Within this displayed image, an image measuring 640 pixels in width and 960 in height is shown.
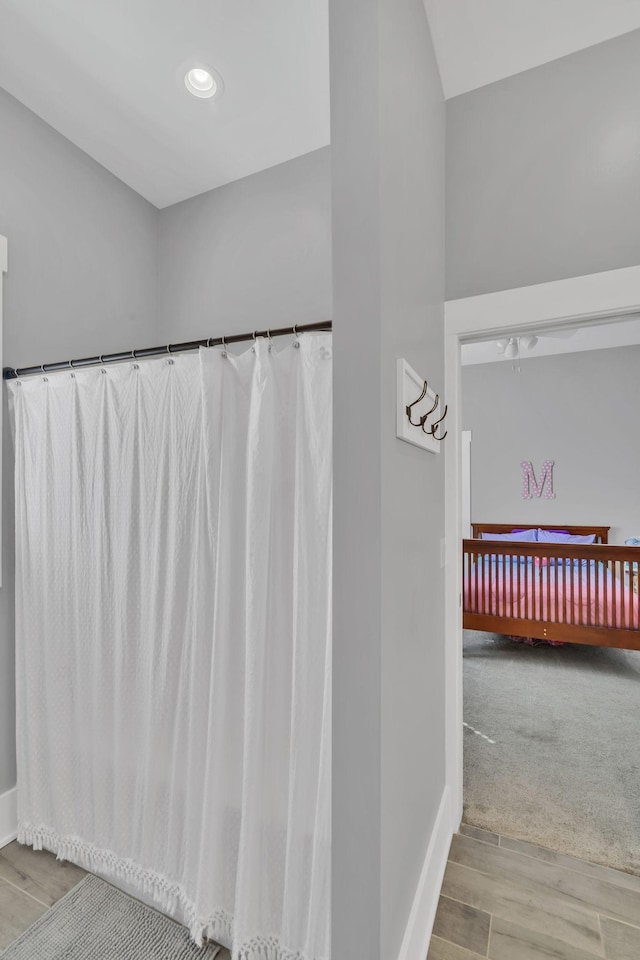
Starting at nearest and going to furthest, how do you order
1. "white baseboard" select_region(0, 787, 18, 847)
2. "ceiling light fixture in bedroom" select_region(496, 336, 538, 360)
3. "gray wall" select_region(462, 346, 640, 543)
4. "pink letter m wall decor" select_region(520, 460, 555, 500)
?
"white baseboard" select_region(0, 787, 18, 847) → "ceiling light fixture in bedroom" select_region(496, 336, 538, 360) → "gray wall" select_region(462, 346, 640, 543) → "pink letter m wall decor" select_region(520, 460, 555, 500)

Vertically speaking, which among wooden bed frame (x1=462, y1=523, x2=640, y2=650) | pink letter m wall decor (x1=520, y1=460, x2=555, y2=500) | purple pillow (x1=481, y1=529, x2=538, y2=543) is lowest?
wooden bed frame (x1=462, y1=523, x2=640, y2=650)

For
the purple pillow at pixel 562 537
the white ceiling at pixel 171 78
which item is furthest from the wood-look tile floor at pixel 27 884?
the purple pillow at pixel 562 537

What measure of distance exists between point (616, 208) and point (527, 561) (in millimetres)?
2644

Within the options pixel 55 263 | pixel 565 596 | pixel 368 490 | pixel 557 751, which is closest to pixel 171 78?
pixel 55 263

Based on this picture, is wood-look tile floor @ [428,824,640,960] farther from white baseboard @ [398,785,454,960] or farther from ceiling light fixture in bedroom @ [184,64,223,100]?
ceiling light fixture in bedroom @ [184,64,223,100]

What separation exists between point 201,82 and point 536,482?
466 cm

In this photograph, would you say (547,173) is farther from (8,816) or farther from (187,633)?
(8,816)

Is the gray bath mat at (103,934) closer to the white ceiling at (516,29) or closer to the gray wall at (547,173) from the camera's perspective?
the gray wall at (547,173)

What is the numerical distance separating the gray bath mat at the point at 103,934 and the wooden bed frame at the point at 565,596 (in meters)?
2.84

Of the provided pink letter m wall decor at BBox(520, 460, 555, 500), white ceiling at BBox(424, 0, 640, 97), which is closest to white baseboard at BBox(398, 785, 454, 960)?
white ceiling at BBox(424, 0, 640, 97)

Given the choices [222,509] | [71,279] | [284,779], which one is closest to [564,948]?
[284,779]

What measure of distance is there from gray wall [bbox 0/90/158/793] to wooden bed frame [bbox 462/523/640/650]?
9.78 ft

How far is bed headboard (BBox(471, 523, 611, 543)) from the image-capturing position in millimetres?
4895

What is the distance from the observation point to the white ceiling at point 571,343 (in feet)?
14.7
